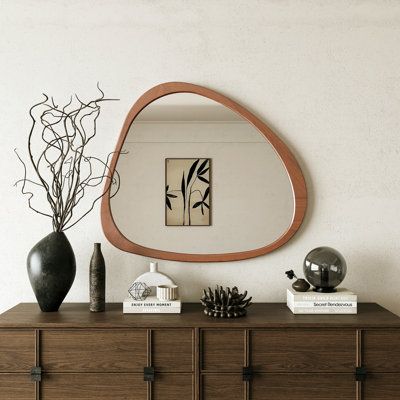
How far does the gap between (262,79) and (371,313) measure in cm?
116

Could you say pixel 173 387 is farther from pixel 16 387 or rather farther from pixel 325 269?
pixel 325 269

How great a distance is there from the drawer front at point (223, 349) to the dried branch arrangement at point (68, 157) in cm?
82

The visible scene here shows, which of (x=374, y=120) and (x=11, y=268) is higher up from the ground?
(x=374, y=120)

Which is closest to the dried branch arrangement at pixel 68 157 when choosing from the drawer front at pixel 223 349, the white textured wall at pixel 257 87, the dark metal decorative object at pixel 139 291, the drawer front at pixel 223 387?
the white textured wall at pixel 257 87

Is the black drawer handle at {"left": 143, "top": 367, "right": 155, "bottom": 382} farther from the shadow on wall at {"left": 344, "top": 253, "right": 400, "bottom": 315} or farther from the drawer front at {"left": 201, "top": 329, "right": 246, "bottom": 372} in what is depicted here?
the shadow on wall at {"left": 344, "top": 253, "right": 400, "bottom": 315}

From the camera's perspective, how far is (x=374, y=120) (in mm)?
2305

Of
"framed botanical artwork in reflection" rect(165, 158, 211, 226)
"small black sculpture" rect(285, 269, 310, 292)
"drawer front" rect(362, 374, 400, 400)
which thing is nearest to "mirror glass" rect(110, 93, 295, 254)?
"framed botanical artwork in reflection" rect(165, 158, 211, 226)

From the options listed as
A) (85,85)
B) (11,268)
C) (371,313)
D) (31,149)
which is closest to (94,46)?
(85,85)

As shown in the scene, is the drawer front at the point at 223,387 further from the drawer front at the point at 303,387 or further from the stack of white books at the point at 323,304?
the stack of white books at the point at 323,304

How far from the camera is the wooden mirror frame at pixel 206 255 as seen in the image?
2264 mm

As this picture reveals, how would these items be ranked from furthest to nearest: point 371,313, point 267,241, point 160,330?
1. point 267,241
2. point 371,313
3. point 160,330

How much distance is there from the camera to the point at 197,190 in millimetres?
2285

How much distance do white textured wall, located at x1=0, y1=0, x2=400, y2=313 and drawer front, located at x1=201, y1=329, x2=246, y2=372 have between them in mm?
422

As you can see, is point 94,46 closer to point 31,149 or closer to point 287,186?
point 31,149
